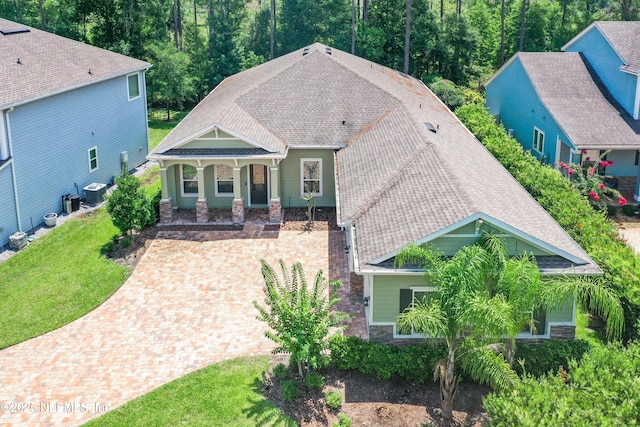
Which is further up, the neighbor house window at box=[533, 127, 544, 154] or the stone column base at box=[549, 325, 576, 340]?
the neighbor house window at box=[533, 127, 544, 154]

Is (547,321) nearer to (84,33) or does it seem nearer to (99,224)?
(99,224)

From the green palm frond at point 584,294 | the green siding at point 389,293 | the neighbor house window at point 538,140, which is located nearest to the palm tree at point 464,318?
the green palm frond at point 584,294

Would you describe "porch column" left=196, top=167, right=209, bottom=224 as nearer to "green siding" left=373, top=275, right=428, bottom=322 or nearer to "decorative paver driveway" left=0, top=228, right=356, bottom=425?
"decorative paver driveway" left=0, top=228, right=356, bottom=425

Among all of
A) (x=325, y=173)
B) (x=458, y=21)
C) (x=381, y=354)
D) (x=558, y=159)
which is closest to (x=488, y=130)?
(x=558, y=159)

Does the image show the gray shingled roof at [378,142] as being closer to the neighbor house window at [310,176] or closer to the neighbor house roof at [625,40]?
the neighbor house window at [310,176]

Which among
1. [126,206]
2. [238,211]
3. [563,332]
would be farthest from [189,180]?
[563,332]

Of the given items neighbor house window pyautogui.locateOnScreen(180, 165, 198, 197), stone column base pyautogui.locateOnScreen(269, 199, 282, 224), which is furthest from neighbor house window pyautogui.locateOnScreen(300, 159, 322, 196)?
neighbor house window pyautogui.locateOnScreen(180, 165, 198, 197)
